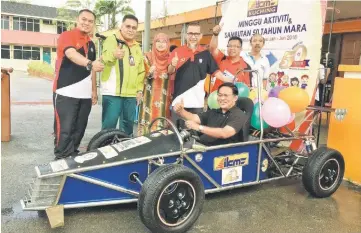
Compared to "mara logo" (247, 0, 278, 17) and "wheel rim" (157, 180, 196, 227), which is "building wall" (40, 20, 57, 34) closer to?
"mara logo" (247, 0, 278, 17)

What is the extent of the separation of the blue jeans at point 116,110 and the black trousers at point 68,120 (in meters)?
0.21

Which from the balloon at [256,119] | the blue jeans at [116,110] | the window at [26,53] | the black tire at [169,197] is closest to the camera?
the black tire at [169,197]

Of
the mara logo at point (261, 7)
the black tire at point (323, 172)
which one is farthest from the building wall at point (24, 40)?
the black tire at point (323, 172)

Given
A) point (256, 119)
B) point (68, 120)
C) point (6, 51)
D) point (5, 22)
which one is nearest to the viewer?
point (256, 119)

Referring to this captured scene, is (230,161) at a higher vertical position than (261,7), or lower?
lower

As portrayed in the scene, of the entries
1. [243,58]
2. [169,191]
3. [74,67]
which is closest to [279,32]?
[243,58]

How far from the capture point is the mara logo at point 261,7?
18.2ft

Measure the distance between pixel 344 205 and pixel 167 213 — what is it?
197 centimetres

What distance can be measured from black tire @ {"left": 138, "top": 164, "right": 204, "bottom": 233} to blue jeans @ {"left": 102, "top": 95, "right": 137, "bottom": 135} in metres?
1.65

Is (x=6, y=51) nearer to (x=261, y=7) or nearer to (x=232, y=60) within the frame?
(x=261, y=7)

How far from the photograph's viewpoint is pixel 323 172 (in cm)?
366

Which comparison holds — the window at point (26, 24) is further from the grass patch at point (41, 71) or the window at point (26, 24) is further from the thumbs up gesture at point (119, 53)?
the thumbs up gesture at point (119, 53)

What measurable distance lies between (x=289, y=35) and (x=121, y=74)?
8.61 feet

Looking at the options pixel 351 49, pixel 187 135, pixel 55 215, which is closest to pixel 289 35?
pixel 187 135
